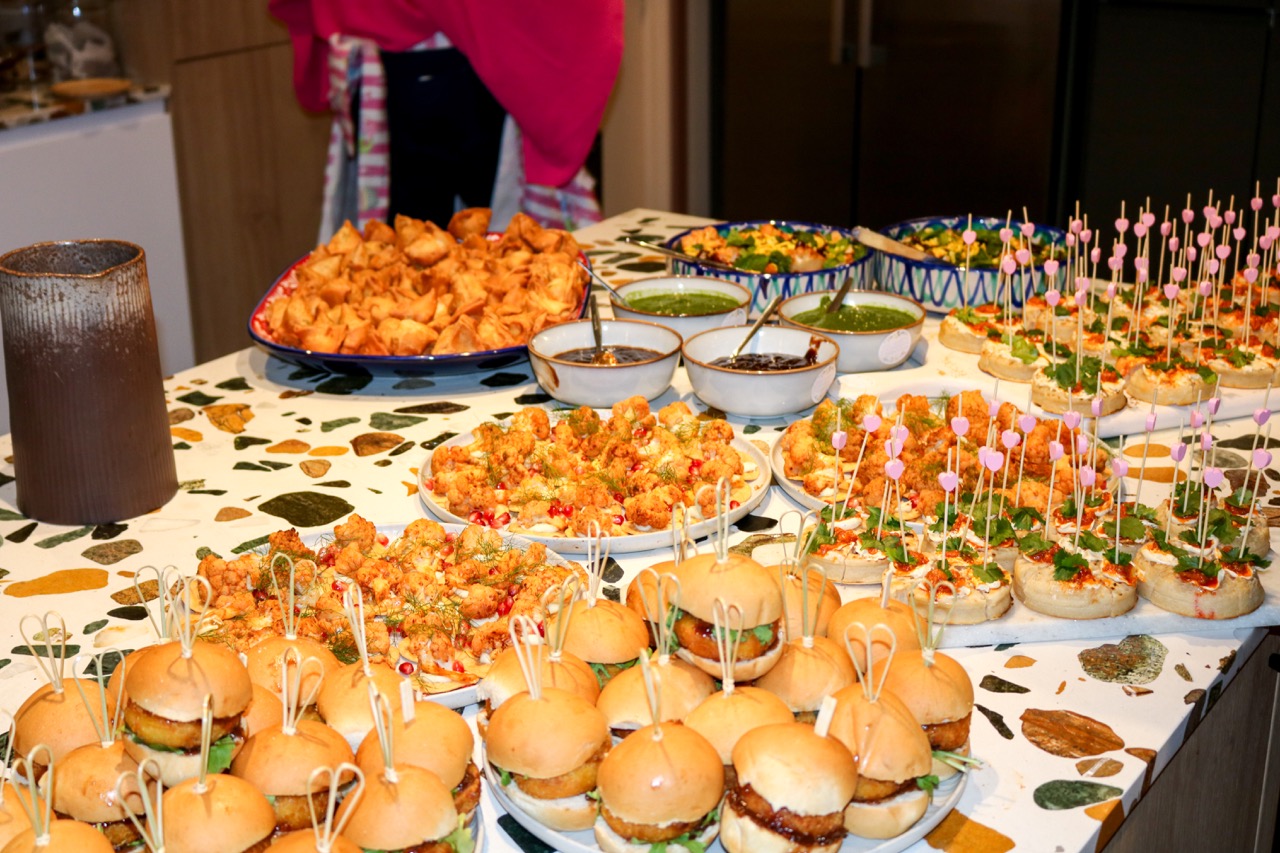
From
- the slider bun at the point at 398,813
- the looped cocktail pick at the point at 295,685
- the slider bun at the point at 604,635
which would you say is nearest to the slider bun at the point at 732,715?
the slider bun at the point at 604,635

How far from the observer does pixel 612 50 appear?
3.51 metres

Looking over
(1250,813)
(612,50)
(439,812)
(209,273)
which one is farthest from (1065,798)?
(209,273)

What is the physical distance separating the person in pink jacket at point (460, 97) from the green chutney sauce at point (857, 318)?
137 centimetres

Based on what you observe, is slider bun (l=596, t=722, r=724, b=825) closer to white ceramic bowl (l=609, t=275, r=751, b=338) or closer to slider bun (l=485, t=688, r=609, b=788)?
slider bun (l=485, t=688, r=609, b=788)

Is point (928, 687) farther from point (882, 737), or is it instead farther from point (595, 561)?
point (595, 561)

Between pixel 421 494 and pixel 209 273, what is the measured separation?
10.4 ft

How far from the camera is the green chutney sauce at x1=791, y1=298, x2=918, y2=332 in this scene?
2.36 metres

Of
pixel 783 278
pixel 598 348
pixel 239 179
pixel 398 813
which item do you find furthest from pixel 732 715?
pixel 239 179

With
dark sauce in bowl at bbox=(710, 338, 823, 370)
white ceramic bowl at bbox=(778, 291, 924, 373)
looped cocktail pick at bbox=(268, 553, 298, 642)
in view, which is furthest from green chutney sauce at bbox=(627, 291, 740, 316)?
looped cocktail pick at bbox=(268, 553, 298, 642)

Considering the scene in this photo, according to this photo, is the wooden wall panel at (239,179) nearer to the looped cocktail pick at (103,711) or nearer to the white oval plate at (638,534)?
the white oval plate at (638,534)

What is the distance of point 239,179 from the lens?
4.63 meters

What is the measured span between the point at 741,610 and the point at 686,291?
1.41 metres

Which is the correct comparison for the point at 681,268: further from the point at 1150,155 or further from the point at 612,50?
the point at 1150,155

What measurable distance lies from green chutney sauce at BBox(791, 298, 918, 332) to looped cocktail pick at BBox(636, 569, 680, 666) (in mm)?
1135
